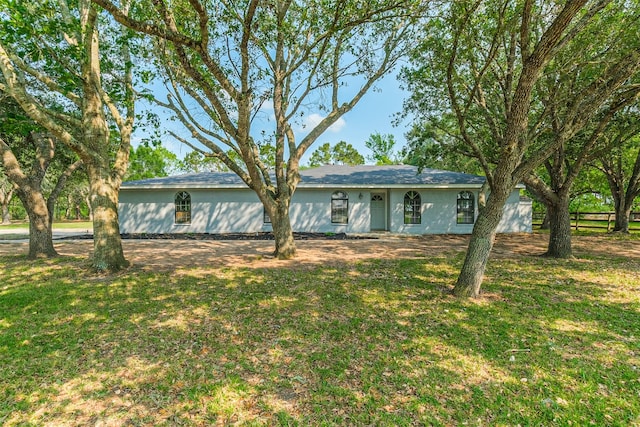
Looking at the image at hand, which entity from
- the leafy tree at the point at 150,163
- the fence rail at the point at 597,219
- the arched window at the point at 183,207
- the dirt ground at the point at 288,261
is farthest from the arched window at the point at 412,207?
the leafy tree at the point at 150,163

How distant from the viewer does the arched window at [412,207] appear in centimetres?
1602

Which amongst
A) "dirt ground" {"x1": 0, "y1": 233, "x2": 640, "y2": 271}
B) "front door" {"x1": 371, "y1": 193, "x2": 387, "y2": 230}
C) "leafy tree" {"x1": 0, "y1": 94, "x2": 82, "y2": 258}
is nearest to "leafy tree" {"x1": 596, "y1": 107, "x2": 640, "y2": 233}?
"dirt ground" {"x1": 0, "y1": 233, "x2": 640, "y2": 271}

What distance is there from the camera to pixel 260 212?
15.9 m

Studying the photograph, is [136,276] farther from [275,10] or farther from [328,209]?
[328,209]

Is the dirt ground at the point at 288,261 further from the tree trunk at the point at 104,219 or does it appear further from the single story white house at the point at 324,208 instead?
the single story white house at the point at 324,208

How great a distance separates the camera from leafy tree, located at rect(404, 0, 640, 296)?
451 centimetres

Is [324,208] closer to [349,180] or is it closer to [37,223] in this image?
[349,180]

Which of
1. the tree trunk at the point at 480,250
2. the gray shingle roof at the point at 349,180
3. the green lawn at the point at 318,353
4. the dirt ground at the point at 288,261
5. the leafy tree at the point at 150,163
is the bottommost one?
the green lawn at the point at 318,353

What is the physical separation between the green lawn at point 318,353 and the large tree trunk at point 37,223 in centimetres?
296

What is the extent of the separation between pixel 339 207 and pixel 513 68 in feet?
33.3

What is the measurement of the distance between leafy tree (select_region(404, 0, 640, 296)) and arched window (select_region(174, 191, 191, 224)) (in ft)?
38.7

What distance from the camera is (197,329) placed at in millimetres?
4027

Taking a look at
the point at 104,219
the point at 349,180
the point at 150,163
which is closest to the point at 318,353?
the point at 104,219

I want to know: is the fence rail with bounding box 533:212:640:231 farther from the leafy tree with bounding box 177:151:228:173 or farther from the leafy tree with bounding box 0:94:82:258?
the leafy tree with bounding box 177:151:228:173
